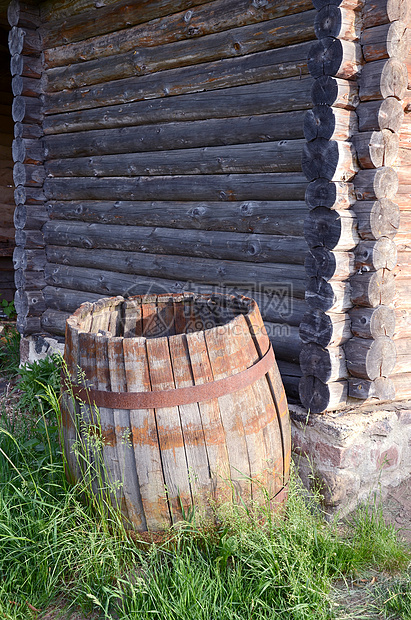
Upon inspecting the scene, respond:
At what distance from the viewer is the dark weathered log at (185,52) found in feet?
10.0

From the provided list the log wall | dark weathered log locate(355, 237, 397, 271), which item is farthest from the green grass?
dark weathered log locate(355, 237, 397, 271)

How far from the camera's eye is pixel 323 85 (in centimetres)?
274

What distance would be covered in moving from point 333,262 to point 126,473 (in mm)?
1483

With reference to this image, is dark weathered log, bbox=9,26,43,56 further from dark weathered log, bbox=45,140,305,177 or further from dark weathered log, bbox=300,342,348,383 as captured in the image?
dark weathered log, bbox=300,342,348,383

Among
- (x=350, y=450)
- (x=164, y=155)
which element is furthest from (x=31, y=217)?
(x=350, y=450)

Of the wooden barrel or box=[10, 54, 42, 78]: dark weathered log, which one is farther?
box=[10, 54, 42, 78]: dark weathered log

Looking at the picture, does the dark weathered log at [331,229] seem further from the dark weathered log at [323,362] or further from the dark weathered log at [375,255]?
the dark weathered log at [323,362]

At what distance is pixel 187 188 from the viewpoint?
379 centimetres

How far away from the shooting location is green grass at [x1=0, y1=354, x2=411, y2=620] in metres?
2.08

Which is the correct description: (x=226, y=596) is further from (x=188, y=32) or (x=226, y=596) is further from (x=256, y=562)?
(x=188, y=32)

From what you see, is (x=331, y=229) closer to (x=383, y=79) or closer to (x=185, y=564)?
(x=383, y=79)

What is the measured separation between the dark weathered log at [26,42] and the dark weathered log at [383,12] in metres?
3.28

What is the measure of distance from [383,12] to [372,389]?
1.93m

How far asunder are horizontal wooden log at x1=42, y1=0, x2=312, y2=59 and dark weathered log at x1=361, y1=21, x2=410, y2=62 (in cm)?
46
